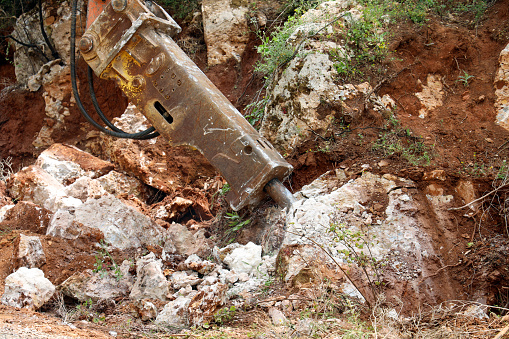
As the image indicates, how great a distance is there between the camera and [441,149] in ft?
13.4

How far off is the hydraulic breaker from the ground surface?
2.00ft

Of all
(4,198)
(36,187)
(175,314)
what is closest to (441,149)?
(175,314)

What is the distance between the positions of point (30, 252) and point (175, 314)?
152 cm

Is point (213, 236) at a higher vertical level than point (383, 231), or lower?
higher

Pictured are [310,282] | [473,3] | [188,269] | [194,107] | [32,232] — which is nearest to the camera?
Result: [310,282]

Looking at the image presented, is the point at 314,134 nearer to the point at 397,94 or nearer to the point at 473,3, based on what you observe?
the point at 397,94

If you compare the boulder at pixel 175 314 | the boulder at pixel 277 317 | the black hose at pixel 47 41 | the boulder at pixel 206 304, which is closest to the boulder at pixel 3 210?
the boulder at pixel 175 314

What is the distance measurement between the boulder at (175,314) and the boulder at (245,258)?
617mm

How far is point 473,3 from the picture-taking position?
5.30 metres

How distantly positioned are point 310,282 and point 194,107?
1964mm

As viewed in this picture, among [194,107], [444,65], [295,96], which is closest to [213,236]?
[194,107]

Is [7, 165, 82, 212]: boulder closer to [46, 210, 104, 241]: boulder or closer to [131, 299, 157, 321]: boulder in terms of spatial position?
[46, 210, 104, 241]: boulder

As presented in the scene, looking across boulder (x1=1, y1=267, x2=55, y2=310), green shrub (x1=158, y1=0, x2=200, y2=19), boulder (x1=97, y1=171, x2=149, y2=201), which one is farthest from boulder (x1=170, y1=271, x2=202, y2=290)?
green shrub (x1=158, y1=0, x2=200, y2=19)

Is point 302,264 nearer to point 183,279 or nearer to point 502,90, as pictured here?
point 183,279
